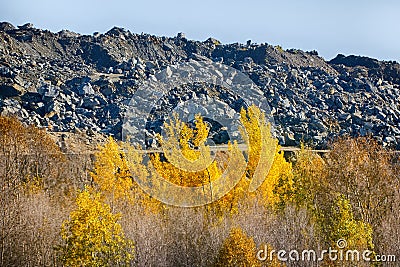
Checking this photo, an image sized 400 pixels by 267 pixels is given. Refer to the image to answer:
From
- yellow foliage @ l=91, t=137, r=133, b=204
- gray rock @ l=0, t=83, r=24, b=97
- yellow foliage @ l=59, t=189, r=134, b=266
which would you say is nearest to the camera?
yellow foliage @ l=59, t=189, r=134, b=266

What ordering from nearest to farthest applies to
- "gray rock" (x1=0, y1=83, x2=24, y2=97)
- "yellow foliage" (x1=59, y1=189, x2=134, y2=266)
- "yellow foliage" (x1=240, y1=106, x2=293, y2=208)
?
"yellow foliage" (x1=59, y1=189, x2=134, y2=266), "yellow foliage" (x1=240, y1=106, x2=293, y2=208), "gray rock" (x1=0, y1=83, x2=24, y2=97)

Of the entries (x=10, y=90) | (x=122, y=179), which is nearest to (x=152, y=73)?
(x=10, y=90)

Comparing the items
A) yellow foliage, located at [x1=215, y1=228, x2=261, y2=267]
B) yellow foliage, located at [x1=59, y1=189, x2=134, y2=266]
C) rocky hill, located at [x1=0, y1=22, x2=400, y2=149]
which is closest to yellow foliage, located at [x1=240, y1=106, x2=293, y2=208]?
yellow foliage, located at [x1=215, y1=228, x2=261, y2=267]

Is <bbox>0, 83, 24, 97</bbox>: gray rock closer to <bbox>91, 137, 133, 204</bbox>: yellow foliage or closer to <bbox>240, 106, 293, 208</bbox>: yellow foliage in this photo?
<bbox>91, 137, 133, 204</bbox>: yellow foliage

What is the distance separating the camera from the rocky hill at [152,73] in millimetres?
89500

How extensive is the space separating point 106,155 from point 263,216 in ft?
32.8

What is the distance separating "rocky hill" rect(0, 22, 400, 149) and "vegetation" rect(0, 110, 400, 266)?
43344 millimetres

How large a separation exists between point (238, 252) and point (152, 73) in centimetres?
11198

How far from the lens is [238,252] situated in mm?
14664

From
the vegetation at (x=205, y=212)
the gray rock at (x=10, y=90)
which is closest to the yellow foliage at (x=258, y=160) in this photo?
the vegetation at (x=205, y=212)

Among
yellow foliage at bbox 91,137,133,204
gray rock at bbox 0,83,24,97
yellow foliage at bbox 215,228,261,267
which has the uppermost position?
gray rock at bbox 0,83,24,97

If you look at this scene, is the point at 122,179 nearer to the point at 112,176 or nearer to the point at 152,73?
the point at 112,176

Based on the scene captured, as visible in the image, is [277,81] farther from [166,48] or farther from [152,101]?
[166,48]

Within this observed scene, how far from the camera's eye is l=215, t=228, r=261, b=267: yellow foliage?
14500 mm
